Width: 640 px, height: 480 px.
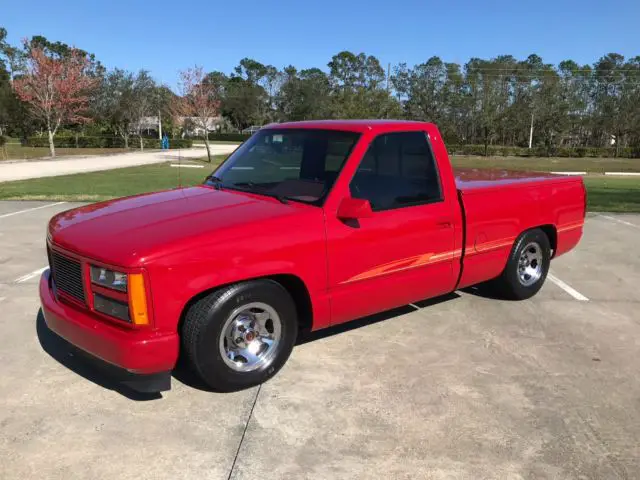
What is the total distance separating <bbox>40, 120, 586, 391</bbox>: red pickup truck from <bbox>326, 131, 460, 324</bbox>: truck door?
1 centimetres

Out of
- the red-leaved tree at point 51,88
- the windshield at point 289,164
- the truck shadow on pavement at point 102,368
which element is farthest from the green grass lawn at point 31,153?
the windshield at point 289,164

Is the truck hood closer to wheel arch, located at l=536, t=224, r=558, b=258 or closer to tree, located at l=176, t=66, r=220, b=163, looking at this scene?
wheel arch, located at l=536, t=224, r=558, b=258

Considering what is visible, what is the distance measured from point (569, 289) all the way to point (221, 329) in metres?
4.31

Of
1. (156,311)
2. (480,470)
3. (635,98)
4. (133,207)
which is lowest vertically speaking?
(480,470)

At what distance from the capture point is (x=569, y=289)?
593cm

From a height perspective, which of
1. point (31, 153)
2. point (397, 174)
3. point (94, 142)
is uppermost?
point (94, 142)

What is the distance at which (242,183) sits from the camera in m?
4.20

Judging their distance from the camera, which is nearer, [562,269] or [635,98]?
[562,269]

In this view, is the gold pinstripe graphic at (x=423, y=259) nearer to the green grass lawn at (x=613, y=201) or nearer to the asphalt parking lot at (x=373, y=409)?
the asphalt parking lot at (x=373, y=409)

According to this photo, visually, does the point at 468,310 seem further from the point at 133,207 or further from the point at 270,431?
the point at 133,207

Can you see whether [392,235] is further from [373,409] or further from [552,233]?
[552,233]

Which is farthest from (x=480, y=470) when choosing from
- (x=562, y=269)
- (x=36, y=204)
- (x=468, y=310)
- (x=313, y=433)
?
(x=36, y=204)

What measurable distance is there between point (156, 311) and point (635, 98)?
69331 millimetres

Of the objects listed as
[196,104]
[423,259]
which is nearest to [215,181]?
[423,259]
